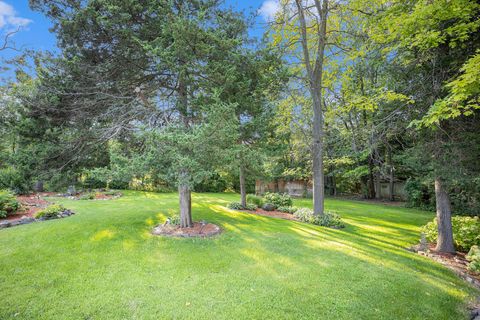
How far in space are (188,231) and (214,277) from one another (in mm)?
2594

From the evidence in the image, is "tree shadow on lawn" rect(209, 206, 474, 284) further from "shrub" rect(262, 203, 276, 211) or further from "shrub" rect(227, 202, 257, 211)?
"shrub" rect(262, 203, 276, 211)

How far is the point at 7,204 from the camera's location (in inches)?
309

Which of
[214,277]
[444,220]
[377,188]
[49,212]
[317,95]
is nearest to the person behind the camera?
[214,277]

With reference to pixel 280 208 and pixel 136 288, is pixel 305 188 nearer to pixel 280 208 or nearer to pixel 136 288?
pixel 280 208

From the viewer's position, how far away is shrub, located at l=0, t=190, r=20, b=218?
Answer: 770 cm

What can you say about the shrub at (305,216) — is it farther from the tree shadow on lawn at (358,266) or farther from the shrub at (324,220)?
the tree shadow on lawn at (358,266)

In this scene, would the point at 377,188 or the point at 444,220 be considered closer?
the point at 444,220

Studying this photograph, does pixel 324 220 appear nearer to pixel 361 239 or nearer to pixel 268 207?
pixel 361 239

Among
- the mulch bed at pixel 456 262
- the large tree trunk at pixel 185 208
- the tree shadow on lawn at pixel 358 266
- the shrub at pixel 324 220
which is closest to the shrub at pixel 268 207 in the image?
the shrub at pixel 324 220

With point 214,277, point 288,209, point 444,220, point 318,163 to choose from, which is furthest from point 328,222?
point 214,277

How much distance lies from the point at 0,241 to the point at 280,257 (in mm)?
6819

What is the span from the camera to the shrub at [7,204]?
25.3ft

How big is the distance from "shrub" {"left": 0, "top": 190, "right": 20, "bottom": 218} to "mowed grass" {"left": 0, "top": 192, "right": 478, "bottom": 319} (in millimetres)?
1861

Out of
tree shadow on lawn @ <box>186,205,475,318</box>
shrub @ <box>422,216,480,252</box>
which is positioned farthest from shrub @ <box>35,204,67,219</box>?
shrub @ <box>422,216,480,252</box>
